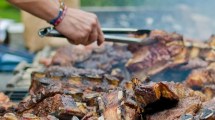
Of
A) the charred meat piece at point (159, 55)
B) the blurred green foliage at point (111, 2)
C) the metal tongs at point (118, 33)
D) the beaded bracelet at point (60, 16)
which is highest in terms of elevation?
the blurred green foliage at point (111, 2)

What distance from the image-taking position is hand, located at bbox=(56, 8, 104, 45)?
3.94 metres

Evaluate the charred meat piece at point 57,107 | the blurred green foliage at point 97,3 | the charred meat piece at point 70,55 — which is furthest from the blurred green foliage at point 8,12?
the charred meat piece at point 57,107

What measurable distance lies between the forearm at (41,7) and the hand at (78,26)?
106 millimetres

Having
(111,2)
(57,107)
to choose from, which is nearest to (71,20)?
(57,107)

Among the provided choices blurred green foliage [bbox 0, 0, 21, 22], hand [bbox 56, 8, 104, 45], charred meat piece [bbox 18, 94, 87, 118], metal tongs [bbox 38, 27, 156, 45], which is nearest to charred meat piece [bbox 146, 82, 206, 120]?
charred meat piece [bbox 18, 94, 87, 118]

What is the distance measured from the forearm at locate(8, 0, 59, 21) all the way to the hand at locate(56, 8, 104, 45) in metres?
0.11

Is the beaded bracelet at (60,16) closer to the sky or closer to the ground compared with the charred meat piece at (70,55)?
closer to the sky

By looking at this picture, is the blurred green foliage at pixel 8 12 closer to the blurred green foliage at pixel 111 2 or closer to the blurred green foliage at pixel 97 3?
the blurred green foliage at pixel 97 3

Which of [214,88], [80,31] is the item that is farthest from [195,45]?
[80,31]

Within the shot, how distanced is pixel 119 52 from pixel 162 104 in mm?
2344

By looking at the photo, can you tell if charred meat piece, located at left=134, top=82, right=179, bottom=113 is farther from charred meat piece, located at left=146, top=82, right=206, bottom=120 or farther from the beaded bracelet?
the beaded bracelet

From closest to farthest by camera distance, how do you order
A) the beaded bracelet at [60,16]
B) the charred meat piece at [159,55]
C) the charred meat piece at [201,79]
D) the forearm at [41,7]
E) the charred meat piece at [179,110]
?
the charred meat piece at [179,110] < the forearm at [41,7] < the beaded bracelet at [60,16] < the charred meat piece at [201,79] < the charred meat piece at [159,55]

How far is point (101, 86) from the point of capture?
12.4 feet

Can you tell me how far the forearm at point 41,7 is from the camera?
3.79m
